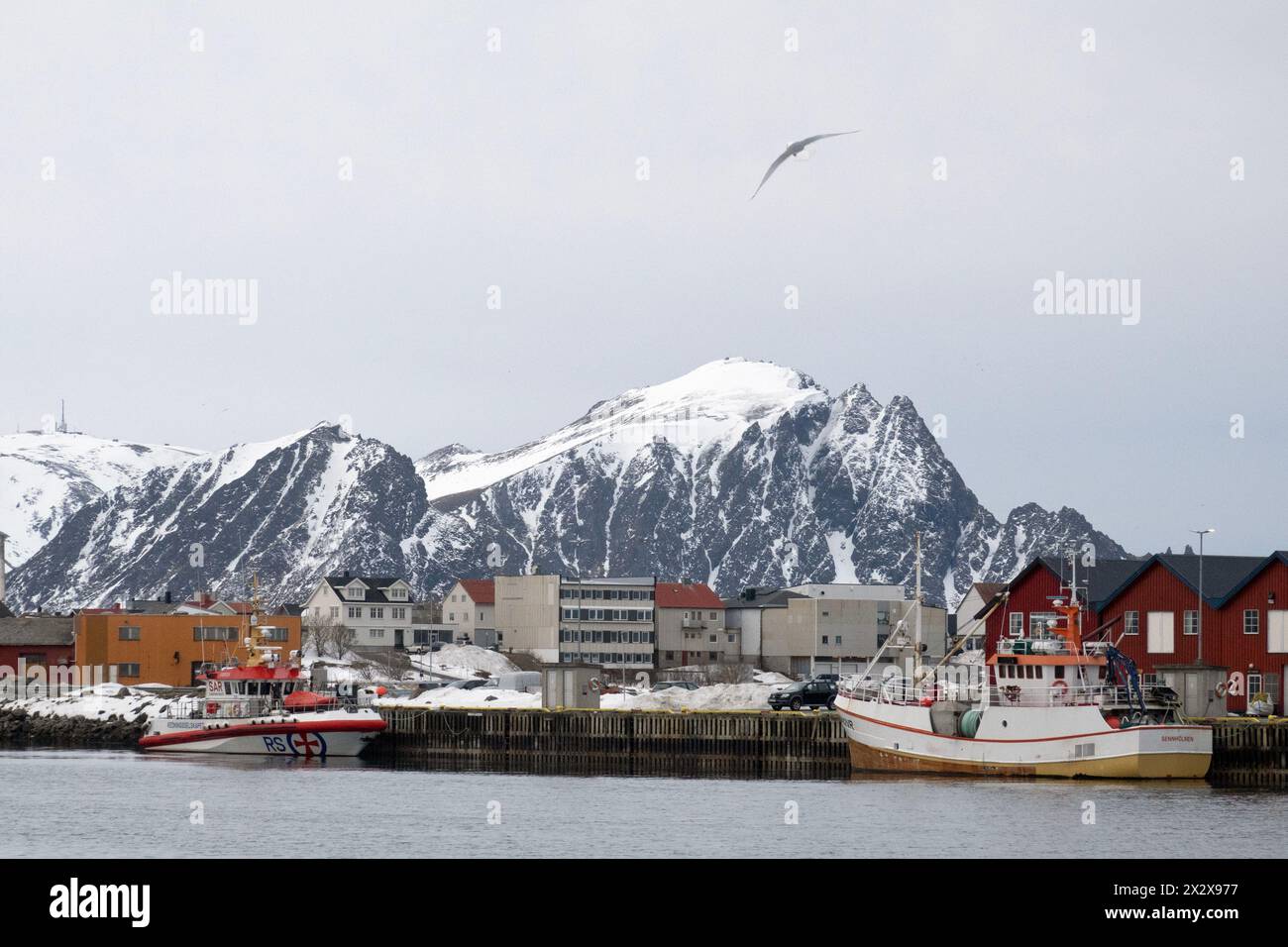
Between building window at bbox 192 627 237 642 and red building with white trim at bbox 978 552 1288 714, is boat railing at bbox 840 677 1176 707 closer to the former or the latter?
red building with white trim at bbox 978 552 1288 714

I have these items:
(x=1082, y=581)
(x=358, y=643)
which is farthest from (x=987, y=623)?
(x=358, y=643)

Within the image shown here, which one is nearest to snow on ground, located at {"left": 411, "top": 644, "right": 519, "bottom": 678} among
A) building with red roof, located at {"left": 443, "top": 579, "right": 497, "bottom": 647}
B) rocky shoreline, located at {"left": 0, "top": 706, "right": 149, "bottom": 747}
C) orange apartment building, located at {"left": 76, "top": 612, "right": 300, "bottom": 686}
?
orange apartment building, located at {"left": 76, "top": 612, "right": 300, "bottom": 686}

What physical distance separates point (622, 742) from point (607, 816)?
93.2 feet

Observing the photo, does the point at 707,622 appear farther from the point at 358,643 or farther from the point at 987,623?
the point at 987,623

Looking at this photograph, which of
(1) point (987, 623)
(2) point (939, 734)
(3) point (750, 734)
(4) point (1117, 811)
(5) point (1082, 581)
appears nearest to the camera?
(4) point (1117, 811)

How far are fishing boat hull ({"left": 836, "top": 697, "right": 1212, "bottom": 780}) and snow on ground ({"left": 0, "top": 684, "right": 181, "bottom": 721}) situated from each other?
140ft

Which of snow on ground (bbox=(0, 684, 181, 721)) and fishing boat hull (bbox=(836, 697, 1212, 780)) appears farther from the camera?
snow on ground (bbox=(0, 684, 181, 721))

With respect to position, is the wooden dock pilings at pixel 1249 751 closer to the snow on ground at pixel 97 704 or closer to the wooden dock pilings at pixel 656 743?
the wooden dock pilings at pixel 656 743

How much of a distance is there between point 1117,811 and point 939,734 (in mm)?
14685

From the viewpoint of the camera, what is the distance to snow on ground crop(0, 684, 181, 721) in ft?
325

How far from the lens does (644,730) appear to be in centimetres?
8138

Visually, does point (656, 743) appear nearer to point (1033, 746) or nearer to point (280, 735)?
point (280, 735)

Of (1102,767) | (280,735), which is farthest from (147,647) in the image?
(1102,767)
